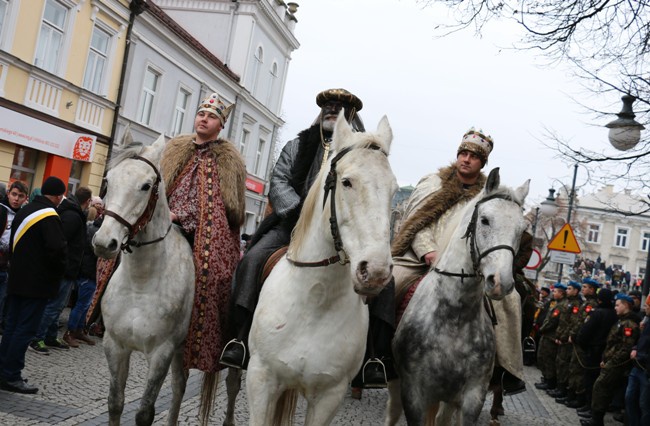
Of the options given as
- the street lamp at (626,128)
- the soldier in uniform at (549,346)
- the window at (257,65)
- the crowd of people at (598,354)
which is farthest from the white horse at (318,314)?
the window at (257,65)

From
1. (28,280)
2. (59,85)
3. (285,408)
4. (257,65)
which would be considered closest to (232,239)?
(285,408)

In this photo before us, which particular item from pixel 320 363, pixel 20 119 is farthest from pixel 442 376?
pixel 20 119

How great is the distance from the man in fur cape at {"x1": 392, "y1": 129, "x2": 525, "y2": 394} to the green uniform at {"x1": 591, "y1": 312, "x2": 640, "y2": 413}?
5.23 meters

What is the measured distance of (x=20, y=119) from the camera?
1566 cm

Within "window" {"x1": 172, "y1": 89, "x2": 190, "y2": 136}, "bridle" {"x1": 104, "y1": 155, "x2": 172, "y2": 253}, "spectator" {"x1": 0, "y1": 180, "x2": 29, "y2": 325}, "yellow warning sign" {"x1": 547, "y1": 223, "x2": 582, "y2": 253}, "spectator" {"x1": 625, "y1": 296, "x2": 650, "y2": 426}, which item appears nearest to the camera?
"bridle" {"x1": 104, "y1": 155, "x2": 172, "y2": 253}

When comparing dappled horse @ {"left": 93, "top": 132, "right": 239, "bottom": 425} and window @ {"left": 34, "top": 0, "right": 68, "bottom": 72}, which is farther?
window @ {"left": 34, "top": 0, "right": 68, "bottom": 72}

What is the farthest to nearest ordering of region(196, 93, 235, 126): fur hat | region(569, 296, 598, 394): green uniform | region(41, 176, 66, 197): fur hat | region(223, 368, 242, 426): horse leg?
region(569, 296, 598, 394): green uniform < region(41, 176, 66, 197): fur hat < region(223, 368, 242, 426): horse leg < region(196, 93, 235, 126): fur hat

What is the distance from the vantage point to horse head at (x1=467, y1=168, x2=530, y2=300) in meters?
3.96

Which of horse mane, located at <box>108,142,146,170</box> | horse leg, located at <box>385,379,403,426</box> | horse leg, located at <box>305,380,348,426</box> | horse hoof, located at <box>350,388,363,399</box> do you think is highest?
horse mane, located at <box>108,142,146,170</box>

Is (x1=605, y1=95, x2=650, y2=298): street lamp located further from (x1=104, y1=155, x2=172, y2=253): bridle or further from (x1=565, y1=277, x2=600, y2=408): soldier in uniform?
(x1=104, y1=155, x2=172, y2=253): bridle

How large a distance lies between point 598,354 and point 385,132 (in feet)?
30.9

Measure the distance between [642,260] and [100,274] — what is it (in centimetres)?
8771

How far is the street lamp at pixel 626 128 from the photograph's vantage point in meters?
9.32

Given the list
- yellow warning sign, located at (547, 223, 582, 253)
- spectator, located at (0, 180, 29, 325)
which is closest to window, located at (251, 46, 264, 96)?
yellow warning sign, located at (547, 223, 582, 253)
